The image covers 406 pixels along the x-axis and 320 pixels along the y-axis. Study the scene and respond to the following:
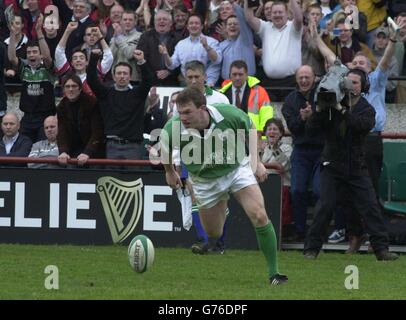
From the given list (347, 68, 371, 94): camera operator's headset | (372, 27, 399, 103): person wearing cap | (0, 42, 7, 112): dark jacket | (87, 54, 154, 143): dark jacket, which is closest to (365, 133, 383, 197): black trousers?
(347, 68, 371, 94): camera operator's headset

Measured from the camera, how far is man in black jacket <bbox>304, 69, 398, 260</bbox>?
46.9 feet

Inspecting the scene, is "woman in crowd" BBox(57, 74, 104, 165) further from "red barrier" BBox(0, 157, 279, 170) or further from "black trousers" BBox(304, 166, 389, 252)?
"black trousers" BBox(304, 166, 389, 252)

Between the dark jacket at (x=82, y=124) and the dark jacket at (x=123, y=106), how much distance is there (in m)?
0.13

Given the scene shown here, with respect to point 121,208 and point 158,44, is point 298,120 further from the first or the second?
point 158,44

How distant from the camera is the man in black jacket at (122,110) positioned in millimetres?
16453

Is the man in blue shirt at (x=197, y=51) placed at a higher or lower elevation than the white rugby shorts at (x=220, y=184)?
higher

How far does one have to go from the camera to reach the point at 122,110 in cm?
1647

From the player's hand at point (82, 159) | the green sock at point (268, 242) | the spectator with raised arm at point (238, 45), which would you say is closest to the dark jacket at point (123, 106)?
the player's hand at point (82, 159)

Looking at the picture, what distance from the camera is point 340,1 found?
58.1ft

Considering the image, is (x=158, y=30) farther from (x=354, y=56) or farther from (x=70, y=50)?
(x=354, y=56)

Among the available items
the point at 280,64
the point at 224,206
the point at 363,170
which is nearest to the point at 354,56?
the point at 280,64

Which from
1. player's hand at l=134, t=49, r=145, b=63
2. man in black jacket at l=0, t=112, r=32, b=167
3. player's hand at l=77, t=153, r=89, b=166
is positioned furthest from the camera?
man in black jacket at l=0, t=112, r=32, b=167

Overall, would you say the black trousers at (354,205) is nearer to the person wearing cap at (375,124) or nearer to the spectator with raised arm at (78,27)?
the person wearing cap at (375,124)

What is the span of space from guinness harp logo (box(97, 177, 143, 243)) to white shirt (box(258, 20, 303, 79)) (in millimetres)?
2820
